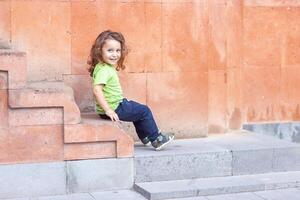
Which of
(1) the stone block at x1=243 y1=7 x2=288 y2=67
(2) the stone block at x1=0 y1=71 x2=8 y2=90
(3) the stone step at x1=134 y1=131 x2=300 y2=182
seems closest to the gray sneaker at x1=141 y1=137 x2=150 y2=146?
(3) the stone step at x1=134 y1=131 x2=300 y2=182

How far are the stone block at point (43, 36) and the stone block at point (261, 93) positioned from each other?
2708mm

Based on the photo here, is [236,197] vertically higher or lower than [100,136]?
lower

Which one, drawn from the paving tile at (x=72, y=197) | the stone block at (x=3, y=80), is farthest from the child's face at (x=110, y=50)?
the paving tile at (x=72, y=197)

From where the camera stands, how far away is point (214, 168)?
23.6ft

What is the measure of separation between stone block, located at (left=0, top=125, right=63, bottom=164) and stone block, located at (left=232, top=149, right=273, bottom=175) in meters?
1.99

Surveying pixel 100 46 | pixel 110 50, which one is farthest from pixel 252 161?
pixel 100 46

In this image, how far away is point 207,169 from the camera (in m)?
7.16

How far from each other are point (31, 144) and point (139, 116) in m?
1.27

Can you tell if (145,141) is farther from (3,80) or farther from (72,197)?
(3,80)

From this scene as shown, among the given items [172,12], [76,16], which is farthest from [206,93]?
[76,16]

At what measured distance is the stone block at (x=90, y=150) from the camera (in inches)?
262

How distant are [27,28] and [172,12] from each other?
5.80 ft

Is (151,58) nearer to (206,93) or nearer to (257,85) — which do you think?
(206,93)

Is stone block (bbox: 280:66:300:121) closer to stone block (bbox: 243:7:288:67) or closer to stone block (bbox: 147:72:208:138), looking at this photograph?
stone block (bbox: 243:7:288:67)
